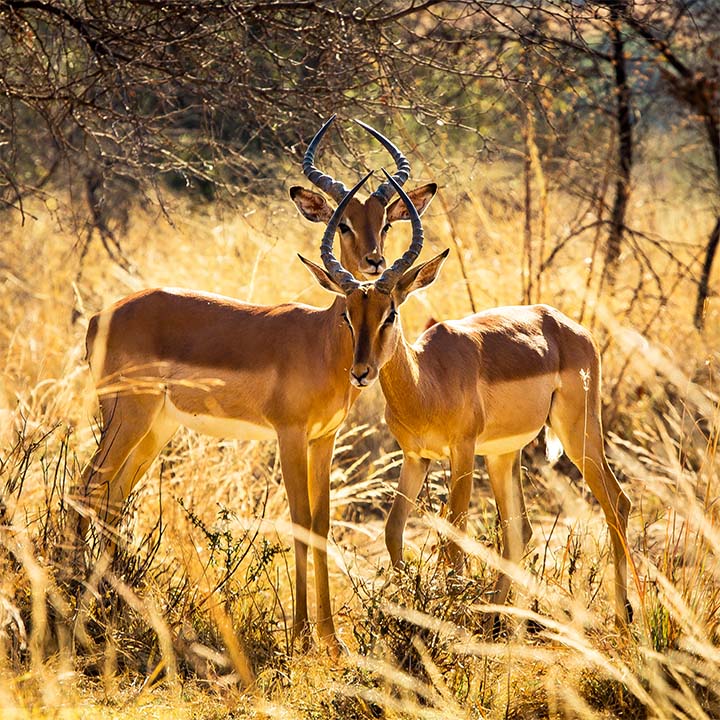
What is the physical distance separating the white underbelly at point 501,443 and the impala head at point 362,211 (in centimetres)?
96

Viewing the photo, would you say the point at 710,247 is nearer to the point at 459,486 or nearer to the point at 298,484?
the point at 459,486

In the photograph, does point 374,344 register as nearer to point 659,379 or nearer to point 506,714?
point 506,714

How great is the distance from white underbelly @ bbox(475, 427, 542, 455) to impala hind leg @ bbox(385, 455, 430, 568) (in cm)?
27

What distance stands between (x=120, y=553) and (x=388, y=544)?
1.21m

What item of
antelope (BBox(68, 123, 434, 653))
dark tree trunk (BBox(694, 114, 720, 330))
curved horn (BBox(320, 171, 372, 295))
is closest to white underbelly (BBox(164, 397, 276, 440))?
antelope (BBox(68, 123, 434, 653))

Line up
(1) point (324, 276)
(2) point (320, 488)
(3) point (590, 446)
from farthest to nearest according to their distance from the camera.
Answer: (3) point (590, 446), (2) point (320, 488), (1) point (324, 276)

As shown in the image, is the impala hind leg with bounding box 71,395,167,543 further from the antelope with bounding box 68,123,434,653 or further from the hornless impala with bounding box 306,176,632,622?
the hornless impala with bounding box 306,176,632,622

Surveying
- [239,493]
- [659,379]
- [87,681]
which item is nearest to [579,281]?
[659,379]

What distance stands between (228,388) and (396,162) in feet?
4.46

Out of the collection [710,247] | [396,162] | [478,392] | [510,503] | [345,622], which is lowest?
[345,622]

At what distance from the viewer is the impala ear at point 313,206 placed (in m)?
6.25

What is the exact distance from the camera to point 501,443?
224 inches

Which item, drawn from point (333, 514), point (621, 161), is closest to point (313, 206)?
point (333, 514)

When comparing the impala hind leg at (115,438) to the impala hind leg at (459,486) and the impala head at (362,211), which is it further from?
the impala hind leg at (459,486)
